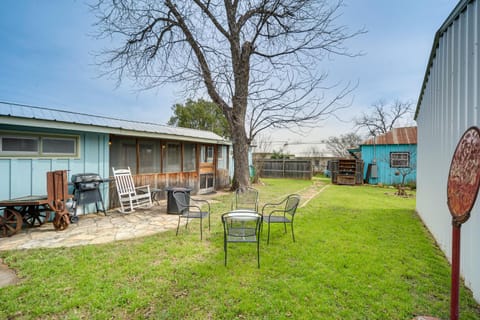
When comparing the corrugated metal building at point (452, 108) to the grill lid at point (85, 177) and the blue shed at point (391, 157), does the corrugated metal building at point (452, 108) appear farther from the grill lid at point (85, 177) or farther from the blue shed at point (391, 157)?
the blue shed at point (391, 157)

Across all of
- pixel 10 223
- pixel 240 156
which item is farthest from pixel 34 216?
pixel 240 156

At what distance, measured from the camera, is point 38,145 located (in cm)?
489

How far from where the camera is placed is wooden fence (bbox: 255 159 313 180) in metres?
15.9

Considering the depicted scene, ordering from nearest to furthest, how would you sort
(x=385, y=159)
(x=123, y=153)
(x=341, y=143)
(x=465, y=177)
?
(x=465, y=177)
(x=123, y=153)
(x=385, y=159)
(x=341, y=143)

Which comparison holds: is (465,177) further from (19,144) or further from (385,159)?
(385,159)

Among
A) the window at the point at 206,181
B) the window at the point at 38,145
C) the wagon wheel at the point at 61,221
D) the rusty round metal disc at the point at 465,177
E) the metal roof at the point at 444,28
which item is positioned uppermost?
the metal roof at the point at 444,28

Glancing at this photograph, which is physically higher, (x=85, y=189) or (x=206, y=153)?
(x=206, y=153)

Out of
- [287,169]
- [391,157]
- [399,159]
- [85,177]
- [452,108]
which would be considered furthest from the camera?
[287,169]

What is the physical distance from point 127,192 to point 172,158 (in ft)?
8.16

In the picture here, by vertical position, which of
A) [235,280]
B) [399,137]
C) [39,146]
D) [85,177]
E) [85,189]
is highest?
[399,137]

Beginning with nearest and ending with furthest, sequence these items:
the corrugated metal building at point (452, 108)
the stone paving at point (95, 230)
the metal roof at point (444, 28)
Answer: the corrugated metal building at point (452, 108)
the metal roof at point (444, 28)
the stone paving at point (95, 230)

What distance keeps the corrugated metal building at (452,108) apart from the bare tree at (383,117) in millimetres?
22059

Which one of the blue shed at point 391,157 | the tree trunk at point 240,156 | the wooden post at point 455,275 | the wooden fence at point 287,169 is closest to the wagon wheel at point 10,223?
the wooden post at point 455,275

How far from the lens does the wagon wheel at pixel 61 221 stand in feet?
14.4
